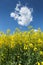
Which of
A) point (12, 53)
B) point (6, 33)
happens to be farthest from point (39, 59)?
point (6, 33)

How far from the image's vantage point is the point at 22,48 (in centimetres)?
570

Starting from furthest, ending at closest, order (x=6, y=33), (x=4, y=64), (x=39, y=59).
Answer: (x=6, y=33), (x=4, y=64), (x=39, y=59)

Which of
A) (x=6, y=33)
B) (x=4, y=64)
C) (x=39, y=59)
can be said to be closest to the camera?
(x=39, y=59)

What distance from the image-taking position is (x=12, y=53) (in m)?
5.66

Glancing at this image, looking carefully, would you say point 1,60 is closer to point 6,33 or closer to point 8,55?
point 8,55

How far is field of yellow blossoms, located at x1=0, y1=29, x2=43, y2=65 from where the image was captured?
5.39 m

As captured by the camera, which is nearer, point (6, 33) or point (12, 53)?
point (12, 53)

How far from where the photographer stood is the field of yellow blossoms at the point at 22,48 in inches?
212

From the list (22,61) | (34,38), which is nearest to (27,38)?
(34,38)

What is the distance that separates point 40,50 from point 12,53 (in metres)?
0.58

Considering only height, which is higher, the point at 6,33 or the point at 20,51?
the point at 6,33

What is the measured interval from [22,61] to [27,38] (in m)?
0.51

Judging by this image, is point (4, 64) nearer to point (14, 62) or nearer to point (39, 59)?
point (14, 62)

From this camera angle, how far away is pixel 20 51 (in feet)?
18.4
